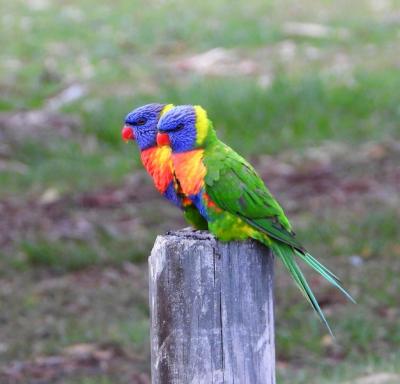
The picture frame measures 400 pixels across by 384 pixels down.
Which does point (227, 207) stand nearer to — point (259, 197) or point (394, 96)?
point (259, 197)

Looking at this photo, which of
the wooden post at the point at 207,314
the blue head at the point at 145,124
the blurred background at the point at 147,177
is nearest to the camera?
the wooden post at the point at 207,314

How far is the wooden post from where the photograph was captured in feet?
10.9

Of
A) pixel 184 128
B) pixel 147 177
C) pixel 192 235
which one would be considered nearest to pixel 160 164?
pixel 184 128

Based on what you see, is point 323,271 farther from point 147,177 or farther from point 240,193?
point 147,177

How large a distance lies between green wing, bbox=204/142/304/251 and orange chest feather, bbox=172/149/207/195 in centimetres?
3

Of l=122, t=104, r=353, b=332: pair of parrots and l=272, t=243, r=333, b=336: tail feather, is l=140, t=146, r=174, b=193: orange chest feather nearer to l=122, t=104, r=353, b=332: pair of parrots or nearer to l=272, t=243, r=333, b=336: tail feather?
l=122, t=104, r=353, b=332: pair of parrots

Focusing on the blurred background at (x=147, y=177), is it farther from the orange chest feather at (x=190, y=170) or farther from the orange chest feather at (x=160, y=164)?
the orange chest feather at (x=190, y=170)

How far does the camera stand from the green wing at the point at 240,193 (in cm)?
380

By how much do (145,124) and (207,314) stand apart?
1.15 metres

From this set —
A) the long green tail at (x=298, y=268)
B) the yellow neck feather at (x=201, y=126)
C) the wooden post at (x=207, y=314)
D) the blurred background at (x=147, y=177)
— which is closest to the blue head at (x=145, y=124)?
the yellow neck feather at (x=201, y=126)

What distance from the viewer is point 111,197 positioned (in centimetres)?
898

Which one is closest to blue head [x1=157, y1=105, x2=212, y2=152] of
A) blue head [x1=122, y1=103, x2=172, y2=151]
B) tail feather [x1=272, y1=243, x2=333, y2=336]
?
blue head [x1=122, y1=103, x2=172, y2=151]

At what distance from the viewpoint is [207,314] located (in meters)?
3.33

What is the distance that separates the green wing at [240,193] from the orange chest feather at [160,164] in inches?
9.0
